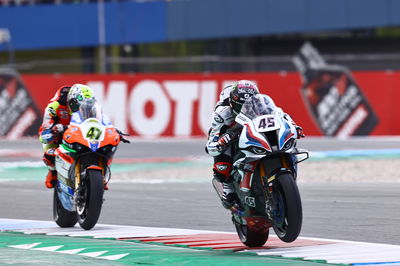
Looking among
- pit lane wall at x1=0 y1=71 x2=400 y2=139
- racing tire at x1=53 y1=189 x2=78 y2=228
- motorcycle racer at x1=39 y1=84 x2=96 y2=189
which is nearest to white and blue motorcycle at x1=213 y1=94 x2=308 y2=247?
racing tire at x1=53 y1=189 x2=78 y2=228

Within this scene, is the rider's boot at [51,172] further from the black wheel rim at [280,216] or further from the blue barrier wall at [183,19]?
the blue barrier wall at [183,19]

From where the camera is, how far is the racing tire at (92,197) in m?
11.0

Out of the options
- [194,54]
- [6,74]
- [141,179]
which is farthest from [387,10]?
[141,179]

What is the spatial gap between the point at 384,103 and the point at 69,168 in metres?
17.4

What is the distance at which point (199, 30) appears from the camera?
4459 cm

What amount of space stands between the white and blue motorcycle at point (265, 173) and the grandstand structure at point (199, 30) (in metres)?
28.8

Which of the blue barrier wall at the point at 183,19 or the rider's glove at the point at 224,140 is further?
the blue barrier wall at the point at 183,19

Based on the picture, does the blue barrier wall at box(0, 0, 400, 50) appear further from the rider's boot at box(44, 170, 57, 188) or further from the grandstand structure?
the rider's boot at box(44, 170, 57, 188)

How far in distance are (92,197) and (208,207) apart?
11.3 ft

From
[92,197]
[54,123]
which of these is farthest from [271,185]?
[54,123]

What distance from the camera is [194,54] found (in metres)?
48.9

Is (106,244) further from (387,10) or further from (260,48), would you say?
(260,48)

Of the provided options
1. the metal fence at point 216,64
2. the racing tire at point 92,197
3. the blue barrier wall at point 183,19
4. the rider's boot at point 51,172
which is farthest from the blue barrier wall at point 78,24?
the racing tire at point 92,197

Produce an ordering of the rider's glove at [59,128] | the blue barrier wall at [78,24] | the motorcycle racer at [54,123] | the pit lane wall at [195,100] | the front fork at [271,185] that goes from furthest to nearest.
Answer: the blue barrier wall at [78,24] < the pit lane wall at [195,100] < the motorcycle racer at [54,123] < the rider's glove at [59,128] < the front fork at [271,185]
